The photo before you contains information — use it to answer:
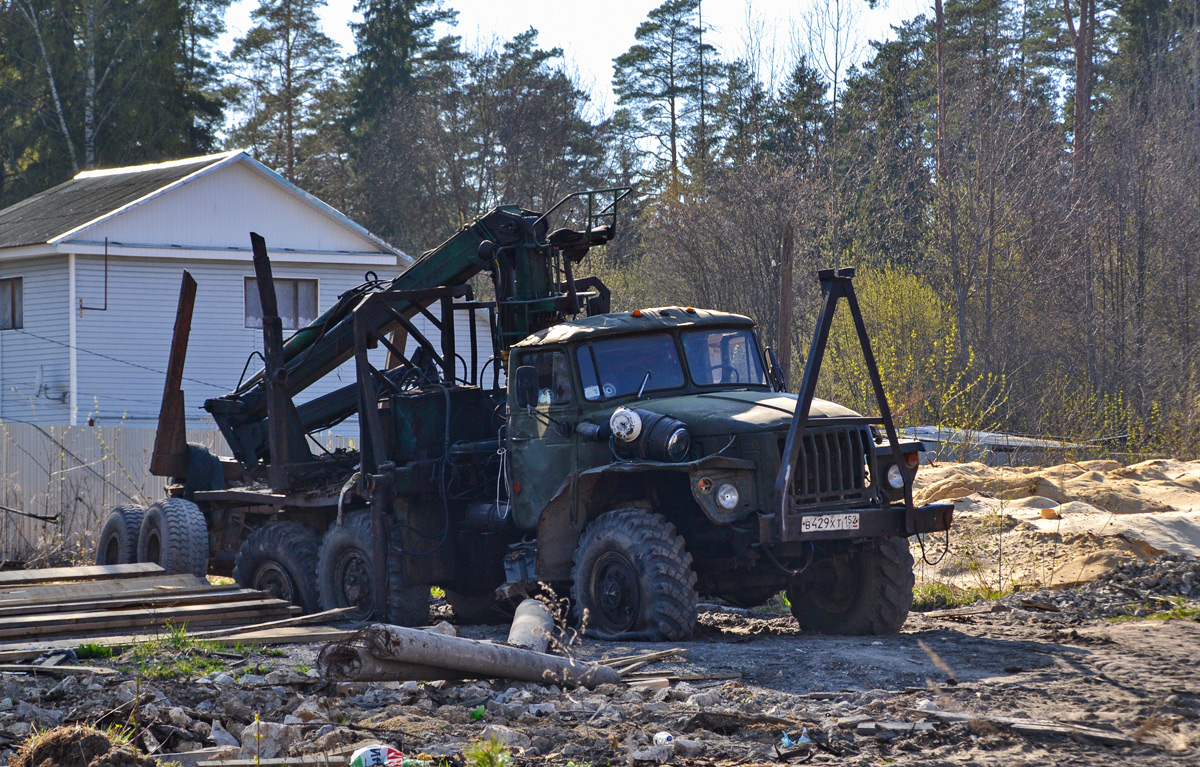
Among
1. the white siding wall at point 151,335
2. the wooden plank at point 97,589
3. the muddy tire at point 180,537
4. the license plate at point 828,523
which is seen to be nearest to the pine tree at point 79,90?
the white siding wall at point 151,335

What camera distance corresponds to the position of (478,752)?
17.0 ft

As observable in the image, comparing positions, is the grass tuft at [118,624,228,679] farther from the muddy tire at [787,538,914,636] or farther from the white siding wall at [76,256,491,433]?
the white siding wall at [76,256,491,433]

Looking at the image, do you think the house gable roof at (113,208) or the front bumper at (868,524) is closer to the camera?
the front bumper at (868,524)

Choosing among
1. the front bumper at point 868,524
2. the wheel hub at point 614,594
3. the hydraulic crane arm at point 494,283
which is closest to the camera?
the front bumper at point 868,524

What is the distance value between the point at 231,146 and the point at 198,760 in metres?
43.2

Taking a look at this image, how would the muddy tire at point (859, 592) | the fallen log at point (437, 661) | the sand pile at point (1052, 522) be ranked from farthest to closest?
the sand pile at point (1052, 522)
the muddy tire at point (859, 592)
the fallen log at point (437, 661)

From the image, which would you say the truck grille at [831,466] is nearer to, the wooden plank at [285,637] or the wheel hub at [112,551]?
the wooden plank at [285,637]

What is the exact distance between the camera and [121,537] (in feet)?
46.4

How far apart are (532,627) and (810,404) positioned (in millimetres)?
2455

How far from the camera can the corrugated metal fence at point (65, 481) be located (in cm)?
1688

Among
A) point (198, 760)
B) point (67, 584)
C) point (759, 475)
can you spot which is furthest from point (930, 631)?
point (67, 584)

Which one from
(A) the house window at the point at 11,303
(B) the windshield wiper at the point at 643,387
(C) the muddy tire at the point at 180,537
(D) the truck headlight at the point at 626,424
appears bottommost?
(C) the muddy tire at the point at 180,537

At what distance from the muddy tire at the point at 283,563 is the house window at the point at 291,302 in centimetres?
1578

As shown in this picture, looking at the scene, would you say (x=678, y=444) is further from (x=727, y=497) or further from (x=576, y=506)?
(x=576, y=506)
